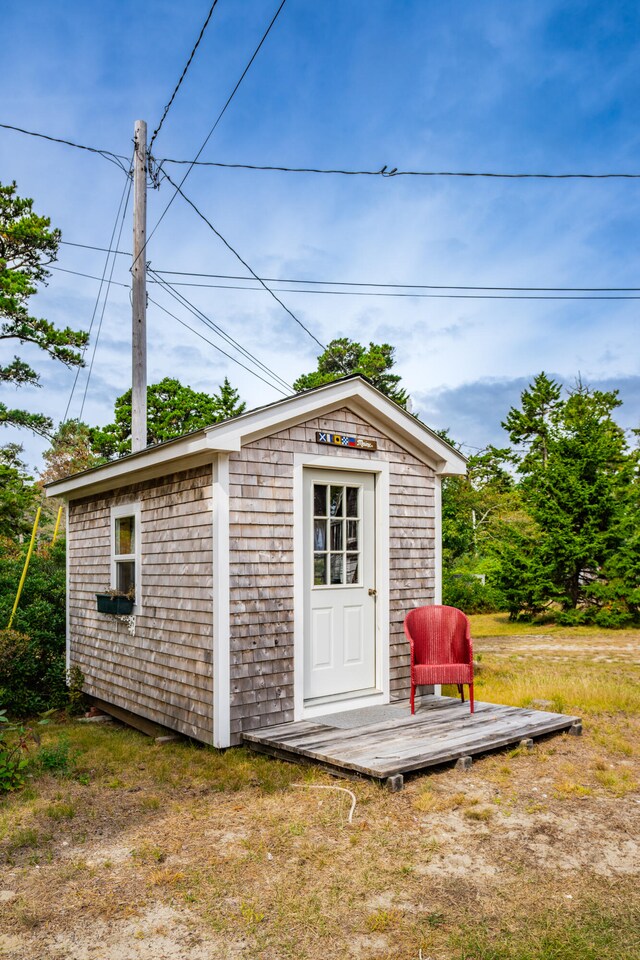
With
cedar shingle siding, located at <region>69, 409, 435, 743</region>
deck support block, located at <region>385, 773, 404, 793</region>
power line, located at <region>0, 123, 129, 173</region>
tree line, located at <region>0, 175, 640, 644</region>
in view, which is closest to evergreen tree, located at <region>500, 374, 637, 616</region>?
tree line, located at <region>0, 175, 640, 644</region>

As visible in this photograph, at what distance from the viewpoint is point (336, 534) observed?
243 inches

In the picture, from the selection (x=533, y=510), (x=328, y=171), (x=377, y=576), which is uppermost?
(x=328, y=171)

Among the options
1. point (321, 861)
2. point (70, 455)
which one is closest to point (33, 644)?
point (321, 861)

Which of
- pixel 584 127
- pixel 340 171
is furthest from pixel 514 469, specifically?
pixel 340 171

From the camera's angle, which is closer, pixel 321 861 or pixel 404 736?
pixel 321 861

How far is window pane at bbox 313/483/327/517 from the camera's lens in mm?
6051

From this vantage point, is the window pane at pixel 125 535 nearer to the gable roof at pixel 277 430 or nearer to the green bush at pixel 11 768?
the gable roof at pixel 277 430

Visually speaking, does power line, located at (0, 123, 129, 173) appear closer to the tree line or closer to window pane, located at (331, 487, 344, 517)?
the tree line

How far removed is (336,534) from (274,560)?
80 cm

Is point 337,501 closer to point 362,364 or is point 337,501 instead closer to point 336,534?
point 336,534

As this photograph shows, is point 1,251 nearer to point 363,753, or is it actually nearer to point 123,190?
point 123,190

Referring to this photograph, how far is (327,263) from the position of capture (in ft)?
47.8

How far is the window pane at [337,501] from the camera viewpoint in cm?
618

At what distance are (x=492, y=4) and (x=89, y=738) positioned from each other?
375 inches
